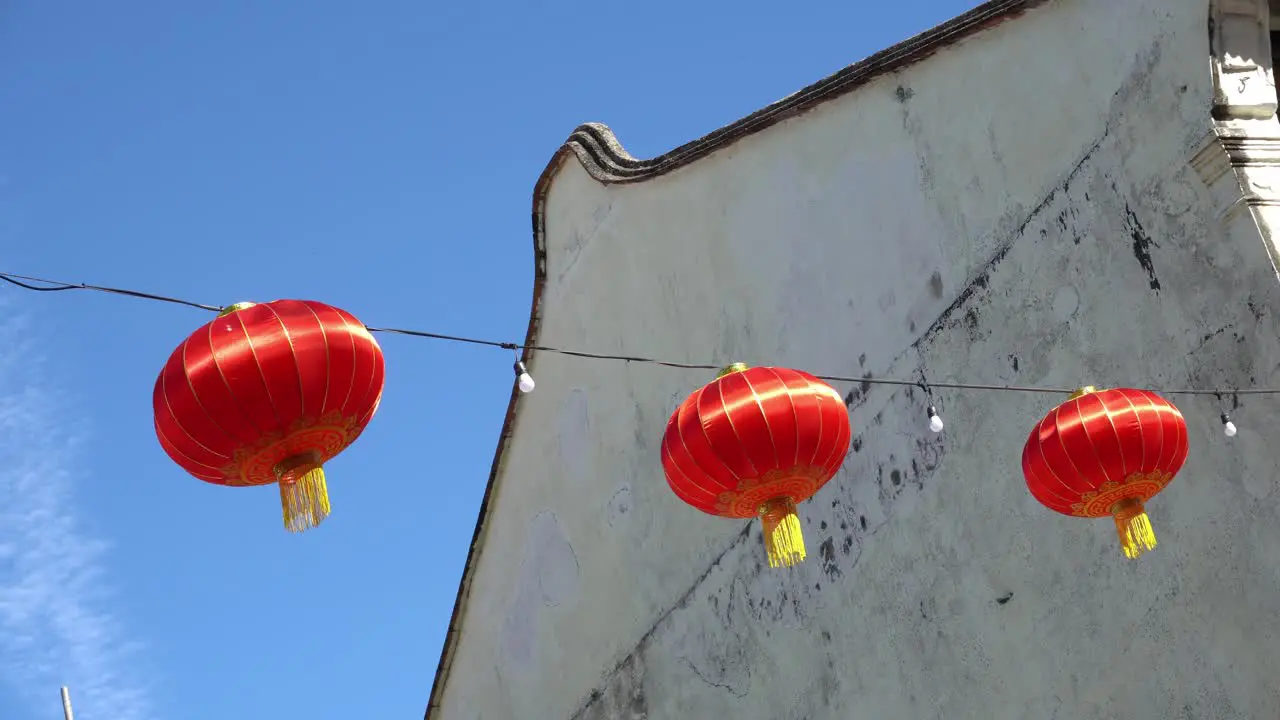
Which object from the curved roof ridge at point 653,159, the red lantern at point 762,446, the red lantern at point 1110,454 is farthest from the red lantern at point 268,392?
the curved roof ridge at point 653,159

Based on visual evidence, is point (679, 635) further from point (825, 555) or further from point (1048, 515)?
point (1048, 515)

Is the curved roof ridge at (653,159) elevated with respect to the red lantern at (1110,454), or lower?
elevated

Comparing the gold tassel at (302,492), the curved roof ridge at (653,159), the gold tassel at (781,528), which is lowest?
the gold tassel at (781,528)

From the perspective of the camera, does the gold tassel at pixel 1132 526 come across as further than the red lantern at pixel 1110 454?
Yes

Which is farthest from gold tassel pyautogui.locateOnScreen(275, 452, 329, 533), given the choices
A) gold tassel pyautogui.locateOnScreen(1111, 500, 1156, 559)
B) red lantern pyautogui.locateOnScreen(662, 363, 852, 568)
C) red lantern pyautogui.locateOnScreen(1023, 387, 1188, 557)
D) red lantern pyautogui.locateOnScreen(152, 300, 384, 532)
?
gold tassel pyautogui.locateOnScreen(1111, 500, 1156, 559)

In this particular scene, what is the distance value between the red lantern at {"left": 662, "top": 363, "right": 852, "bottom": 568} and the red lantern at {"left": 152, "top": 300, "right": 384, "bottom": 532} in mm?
1073

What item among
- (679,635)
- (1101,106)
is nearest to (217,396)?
(1101,106)

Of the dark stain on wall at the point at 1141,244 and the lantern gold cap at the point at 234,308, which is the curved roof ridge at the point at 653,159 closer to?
the dark stain on wall at the point at 1141,244

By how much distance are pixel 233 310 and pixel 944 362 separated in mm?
3576

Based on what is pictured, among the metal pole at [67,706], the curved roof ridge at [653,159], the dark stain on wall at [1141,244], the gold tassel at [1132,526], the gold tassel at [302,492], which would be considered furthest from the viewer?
the metal pole at [67,706]

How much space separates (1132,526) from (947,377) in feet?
5.37

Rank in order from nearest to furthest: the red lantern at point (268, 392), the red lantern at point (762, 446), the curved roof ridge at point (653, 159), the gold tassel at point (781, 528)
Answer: the red lantern at point (268, 392) → the red lantern at point (762, 446) → the gold tassel at point (781, 528) → the curved roof ridge at point (653, 159)

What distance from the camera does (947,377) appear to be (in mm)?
6656

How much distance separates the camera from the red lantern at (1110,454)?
4.89 meters
